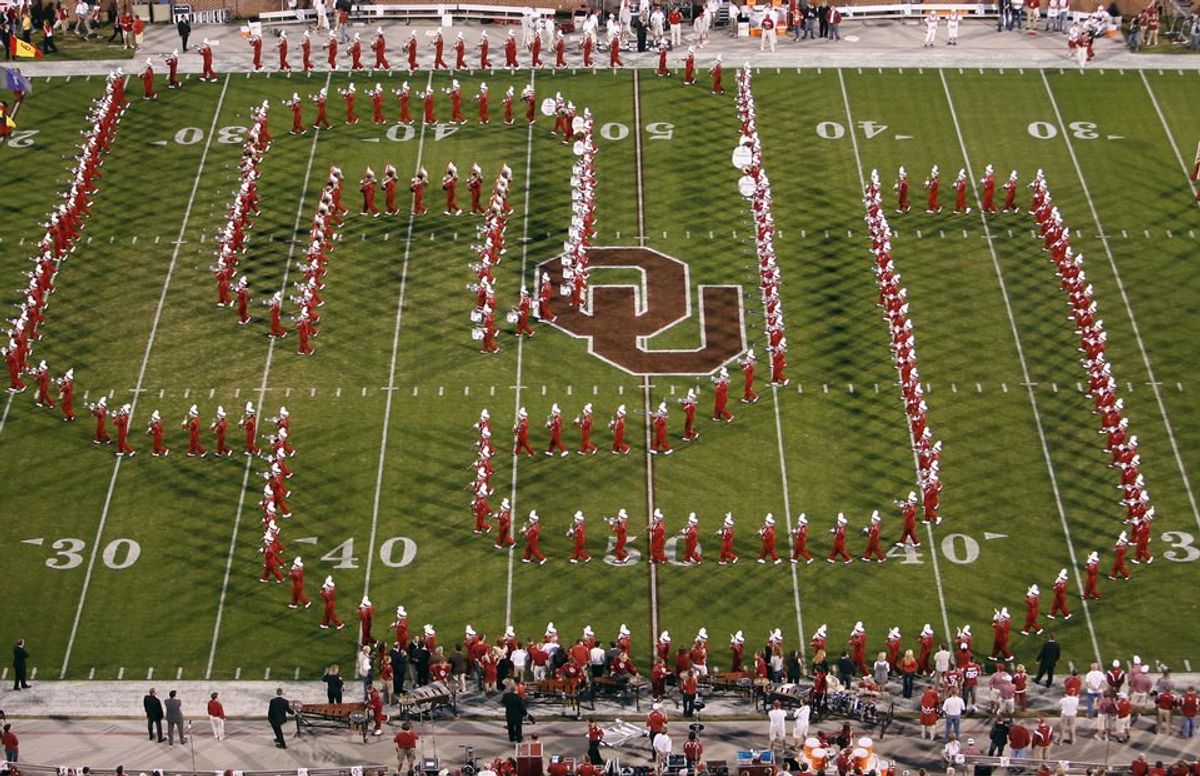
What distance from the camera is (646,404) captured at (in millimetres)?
A: 57312

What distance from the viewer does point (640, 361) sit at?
58.7m

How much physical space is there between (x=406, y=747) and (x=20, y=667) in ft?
25.6

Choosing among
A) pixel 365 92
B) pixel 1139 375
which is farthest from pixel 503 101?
pixel 1139 375

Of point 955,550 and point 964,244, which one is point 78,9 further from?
point 955,550

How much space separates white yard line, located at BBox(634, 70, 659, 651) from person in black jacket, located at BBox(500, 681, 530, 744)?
3.95 metres

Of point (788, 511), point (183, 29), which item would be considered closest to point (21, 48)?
point (183, 29)

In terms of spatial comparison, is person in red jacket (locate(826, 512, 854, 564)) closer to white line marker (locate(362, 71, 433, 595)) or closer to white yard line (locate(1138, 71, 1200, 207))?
white line marker (locate(362, 71, 433, 595))

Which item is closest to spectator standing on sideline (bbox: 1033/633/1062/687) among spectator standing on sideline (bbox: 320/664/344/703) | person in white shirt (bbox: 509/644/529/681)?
person in white shirt (bbox: 509/644/529/681)

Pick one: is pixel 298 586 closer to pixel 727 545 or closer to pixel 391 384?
pixel 391 384

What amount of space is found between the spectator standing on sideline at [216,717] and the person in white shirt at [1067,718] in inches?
571

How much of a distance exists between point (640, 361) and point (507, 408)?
3.39 metres

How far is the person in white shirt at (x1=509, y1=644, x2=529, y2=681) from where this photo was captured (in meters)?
49.4

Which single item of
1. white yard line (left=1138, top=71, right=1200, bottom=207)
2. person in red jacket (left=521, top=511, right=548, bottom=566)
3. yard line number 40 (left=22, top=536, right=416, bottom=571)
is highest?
white yard line (left=1138, top=71, right=1200, bottom=207)

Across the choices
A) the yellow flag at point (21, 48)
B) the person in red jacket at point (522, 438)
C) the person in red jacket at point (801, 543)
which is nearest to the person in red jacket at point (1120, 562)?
the person in red jacket at point (801, 543)
